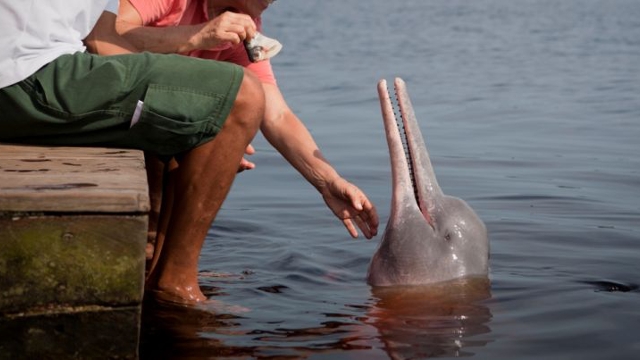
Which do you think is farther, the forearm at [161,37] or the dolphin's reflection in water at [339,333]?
the forearm at [161,37]

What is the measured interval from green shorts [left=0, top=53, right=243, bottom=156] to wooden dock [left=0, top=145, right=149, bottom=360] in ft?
2.12

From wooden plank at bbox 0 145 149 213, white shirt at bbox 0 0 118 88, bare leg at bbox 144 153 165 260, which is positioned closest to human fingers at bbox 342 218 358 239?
bare leg at bbox 144 153 165 260

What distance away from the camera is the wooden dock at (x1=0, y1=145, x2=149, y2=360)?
11.0 feet

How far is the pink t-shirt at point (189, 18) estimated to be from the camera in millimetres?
4992

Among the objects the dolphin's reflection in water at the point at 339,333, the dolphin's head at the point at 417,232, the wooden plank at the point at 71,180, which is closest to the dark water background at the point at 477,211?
the dolphin's reflection in water at the point at 339,333

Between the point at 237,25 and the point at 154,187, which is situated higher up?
the point at 237,25

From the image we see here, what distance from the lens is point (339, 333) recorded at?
4828 millimetres

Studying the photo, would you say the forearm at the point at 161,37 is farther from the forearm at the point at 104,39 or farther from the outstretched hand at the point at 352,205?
the outstretched hand at the point at 352,205

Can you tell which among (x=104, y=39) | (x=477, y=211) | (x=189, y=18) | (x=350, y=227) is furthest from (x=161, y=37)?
(x=477, y=211)

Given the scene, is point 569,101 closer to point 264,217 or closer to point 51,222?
point 264,217

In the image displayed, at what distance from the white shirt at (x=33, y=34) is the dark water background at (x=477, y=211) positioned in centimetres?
112

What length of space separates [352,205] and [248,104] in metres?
1.12

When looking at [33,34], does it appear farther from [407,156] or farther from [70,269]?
[407,156]

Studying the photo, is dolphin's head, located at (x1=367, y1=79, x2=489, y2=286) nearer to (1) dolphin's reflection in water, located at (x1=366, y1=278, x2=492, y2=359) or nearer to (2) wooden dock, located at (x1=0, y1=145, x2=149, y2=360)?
(1) dolphin's reflection in water, located at (x1=366, y1=278, x2=492, y2=359)
